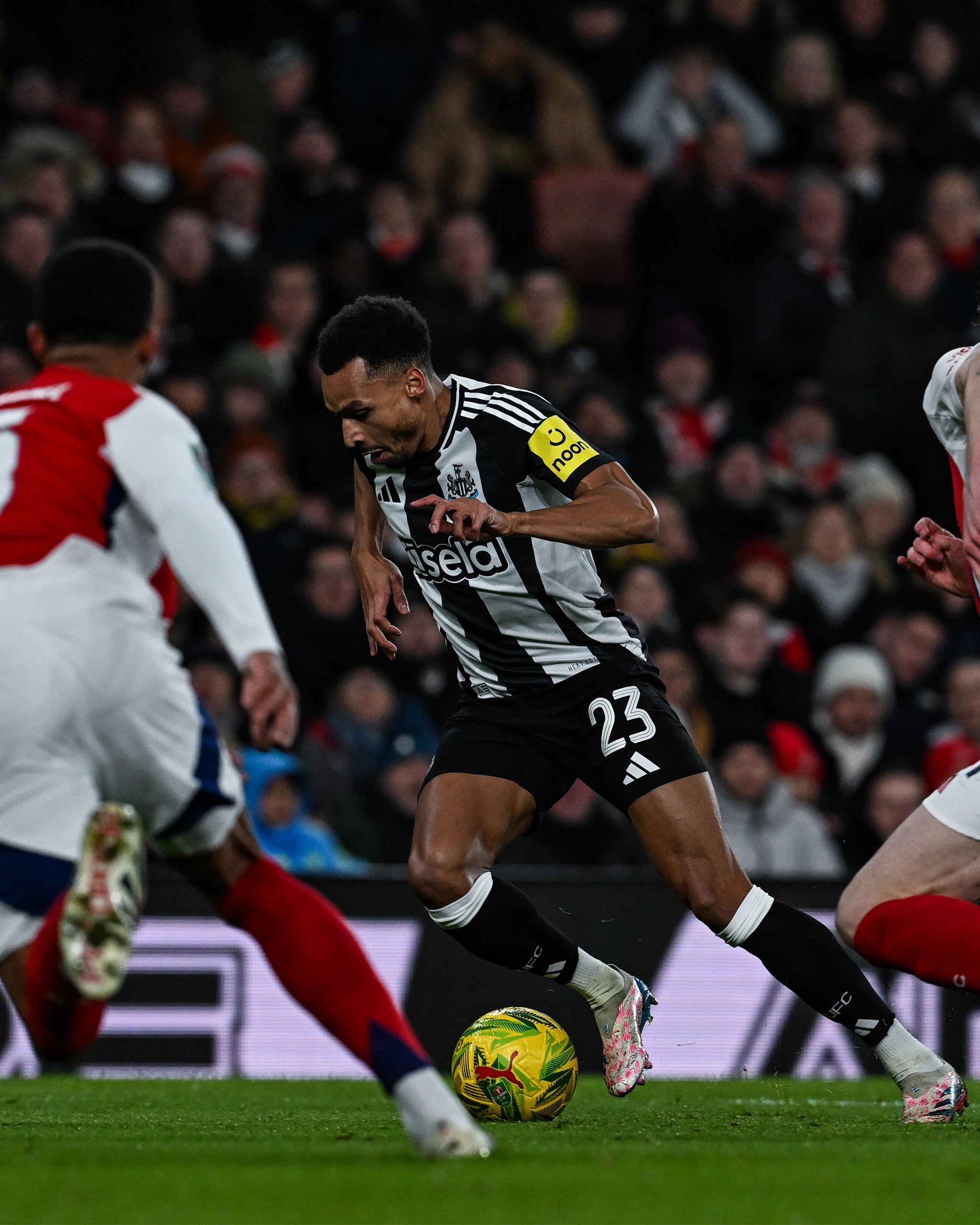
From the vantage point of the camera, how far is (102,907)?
369cm

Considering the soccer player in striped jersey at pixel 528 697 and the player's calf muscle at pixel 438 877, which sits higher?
the soccer player in striped jersey at pixel 528 697

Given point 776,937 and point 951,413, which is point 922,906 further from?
point 951,413

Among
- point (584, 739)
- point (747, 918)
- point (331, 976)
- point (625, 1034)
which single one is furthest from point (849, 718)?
point (331, 976)

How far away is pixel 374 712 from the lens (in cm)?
962

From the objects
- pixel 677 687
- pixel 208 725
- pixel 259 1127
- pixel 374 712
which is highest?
pixel 208 725

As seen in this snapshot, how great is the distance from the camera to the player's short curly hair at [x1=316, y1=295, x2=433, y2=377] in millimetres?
5500

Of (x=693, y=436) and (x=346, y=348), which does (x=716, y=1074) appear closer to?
(x=346, y=348)

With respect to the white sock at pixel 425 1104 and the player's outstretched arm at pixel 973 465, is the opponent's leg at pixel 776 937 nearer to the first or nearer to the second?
the player's outstretched arm at pixel 973 465

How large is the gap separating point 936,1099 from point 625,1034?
95 centimetres

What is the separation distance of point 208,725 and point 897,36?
1227 cm

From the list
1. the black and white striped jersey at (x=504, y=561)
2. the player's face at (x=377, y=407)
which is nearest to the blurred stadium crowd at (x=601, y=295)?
the black and white striped jersey at (x=504, y=561)

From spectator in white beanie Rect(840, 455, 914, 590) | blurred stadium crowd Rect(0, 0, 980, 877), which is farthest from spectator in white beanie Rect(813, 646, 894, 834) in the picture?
spectator in white beanie Rect(840, 455, 914, 590)

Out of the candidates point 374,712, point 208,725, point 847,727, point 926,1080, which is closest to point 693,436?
point 847,727

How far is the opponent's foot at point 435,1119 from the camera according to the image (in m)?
3.96
